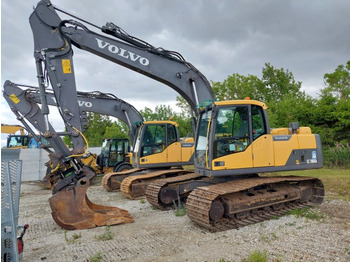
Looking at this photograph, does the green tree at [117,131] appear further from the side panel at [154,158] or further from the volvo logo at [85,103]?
the side panel at [154,158]

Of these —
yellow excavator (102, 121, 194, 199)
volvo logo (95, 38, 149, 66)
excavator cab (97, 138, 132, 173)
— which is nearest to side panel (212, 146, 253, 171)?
volvo logo (95, 38, 149, 66)

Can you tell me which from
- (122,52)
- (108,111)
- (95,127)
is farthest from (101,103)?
(95,127)

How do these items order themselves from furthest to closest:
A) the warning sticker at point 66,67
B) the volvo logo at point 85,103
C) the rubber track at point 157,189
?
the volvo logo at point 85,103
the rubber track at point 157,189
the warning sticker at point 66,67

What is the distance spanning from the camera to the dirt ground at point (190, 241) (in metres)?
4.41

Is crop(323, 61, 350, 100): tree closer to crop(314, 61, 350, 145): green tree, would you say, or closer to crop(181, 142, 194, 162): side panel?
crop(314, 61, 350, 145): green tree

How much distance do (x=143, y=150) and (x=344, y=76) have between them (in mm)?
32582

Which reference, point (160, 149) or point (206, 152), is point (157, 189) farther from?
point (160, 149)

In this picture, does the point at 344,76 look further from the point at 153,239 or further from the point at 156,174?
the point at 153,239

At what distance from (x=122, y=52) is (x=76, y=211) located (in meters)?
4.20

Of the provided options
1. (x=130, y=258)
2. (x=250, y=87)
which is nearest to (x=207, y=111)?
(x=130, y=258)

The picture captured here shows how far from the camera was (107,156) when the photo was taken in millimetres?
14430

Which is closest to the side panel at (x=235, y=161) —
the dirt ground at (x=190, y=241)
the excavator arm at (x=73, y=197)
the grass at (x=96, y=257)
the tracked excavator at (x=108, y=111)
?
the dirt ground at (x=190, y=241)

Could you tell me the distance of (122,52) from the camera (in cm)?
771

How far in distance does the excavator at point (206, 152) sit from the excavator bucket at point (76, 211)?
0.02 m
